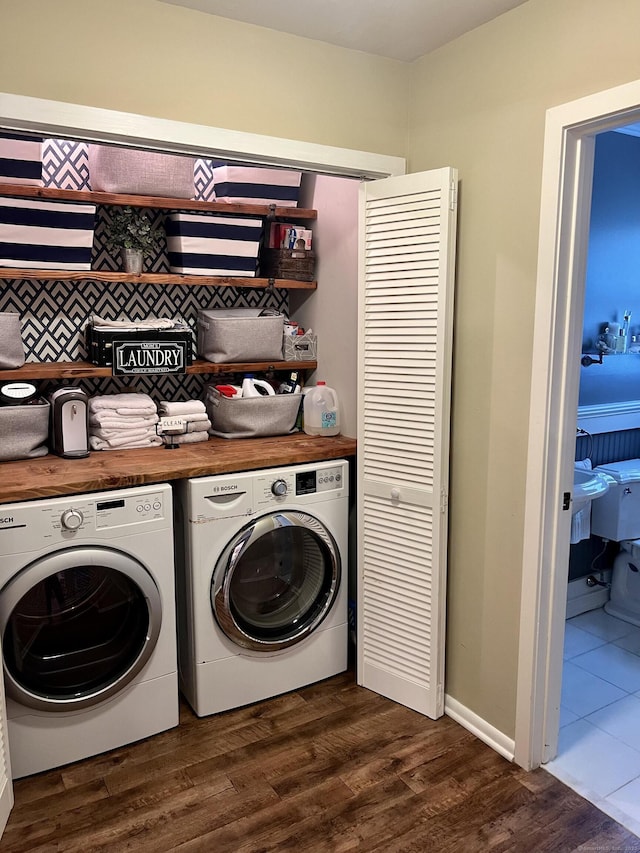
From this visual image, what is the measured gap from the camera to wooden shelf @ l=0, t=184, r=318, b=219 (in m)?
2.53

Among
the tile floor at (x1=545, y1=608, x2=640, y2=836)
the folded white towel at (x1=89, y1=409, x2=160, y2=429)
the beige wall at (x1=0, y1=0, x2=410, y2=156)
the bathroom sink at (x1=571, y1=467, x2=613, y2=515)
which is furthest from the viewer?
the bathroom sink at (x1=571, y1=467, x2=613, y2=515)

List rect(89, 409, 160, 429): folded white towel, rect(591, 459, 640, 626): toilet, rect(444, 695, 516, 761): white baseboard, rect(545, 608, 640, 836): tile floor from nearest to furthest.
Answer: rect(545, 608, 640, 836): tile floor, rect(444, 695, 516, 761): white baseboard, rect(89, 409, 160, 429): folded white towel, rect(591, 459, 640, 626): toilet

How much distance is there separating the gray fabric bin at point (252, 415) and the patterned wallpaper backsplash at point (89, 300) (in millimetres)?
343

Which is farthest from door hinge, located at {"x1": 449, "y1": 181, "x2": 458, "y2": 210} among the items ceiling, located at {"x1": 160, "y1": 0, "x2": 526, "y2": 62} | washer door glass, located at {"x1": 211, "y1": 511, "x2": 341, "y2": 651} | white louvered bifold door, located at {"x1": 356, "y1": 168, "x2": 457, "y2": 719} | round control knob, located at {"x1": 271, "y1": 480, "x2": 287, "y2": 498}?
washer door glass, located at {"x1": 211, "y1": 511, "x2": 341, "y2": 651}

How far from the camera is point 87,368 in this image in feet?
8.82

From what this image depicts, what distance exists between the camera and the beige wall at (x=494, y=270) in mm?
2064

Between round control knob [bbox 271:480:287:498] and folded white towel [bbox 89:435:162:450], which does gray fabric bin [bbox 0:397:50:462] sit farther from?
round control knob [bbox 271:480:287:498]

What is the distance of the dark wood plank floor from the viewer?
2.02m

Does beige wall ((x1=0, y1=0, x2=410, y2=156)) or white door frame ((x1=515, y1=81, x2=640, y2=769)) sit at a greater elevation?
beige wall ((x1=0, y1=0, x2=410, y2=156))

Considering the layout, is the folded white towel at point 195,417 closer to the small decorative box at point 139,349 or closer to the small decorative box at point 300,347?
the small decorative box at point 139,349

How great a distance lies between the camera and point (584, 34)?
75.7 inches

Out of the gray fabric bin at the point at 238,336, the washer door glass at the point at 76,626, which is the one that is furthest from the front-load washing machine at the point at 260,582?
the gray fabric bin at the point at 238,336

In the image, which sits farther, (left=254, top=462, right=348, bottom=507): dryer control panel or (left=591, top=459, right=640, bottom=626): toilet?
(left=591, top=459, right=640, bottom=626): toilet

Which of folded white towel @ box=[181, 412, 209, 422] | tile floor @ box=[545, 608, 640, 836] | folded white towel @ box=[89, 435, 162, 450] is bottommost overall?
tile floor @ box=[545, 608, 640, 836]
